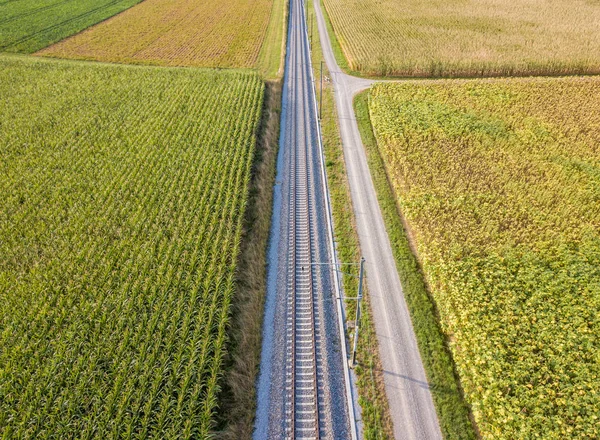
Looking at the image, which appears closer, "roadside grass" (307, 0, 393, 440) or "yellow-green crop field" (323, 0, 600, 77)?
"roadside grass" (307, 0, 393, 440)

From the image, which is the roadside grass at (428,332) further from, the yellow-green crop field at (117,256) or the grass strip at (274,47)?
the grass strip at (274,47)

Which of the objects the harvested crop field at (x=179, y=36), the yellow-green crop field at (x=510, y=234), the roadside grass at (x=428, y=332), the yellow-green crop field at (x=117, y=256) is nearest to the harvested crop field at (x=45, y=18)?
the harvested crop field at (x=179, y=36)

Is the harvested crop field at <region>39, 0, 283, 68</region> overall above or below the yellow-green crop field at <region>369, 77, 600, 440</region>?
above

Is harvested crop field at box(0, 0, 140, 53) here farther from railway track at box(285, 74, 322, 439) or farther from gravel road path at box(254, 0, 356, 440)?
railway track at box(285, 74, 322, 439)

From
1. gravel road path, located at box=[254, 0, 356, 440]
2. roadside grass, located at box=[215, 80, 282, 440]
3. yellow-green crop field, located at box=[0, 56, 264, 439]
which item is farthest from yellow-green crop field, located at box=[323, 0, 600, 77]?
roadside grass, located at box=[215, 80, 282, 440]

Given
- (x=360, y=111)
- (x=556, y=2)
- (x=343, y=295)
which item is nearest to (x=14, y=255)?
(x=343, y=295)

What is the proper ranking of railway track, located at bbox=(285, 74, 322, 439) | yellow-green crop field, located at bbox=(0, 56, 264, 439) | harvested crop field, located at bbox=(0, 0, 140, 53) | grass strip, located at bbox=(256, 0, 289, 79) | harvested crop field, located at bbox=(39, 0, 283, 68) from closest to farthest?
yellow-green crop field, located at bbox=(0, 56, 264, 439) → railway track, located at bbox=(285, 74, 322, 439) → grass strip, located at bbox=(256, 0, 289, 79) → harvested crop field, located at bbox=(39, 0, 283, 68) → harvested crop field, located at bbox=(0, 0, 140, 53)

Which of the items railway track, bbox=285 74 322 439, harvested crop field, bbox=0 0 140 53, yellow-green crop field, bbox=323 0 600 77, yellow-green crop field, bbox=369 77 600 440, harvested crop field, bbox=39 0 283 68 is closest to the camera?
yellow-green crop field, bbox=369 77 600 440
